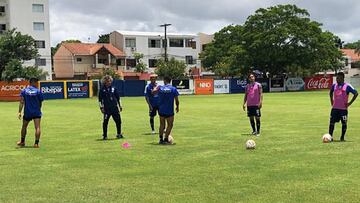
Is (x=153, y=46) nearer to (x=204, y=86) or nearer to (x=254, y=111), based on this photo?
(x=204, y=86)

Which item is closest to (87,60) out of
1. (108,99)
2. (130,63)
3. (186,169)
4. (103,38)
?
(130,63)

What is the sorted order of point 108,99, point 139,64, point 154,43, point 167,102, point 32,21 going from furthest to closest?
point 154,43 < point 139,64 < point 32,21 < point 108,99 < point 167,102

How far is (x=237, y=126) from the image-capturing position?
1969cm

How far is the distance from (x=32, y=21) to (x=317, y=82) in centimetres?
4438

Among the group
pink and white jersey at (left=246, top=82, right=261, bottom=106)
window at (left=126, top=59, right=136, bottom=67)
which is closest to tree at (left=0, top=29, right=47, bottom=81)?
window at (left=126, top=59, right=136, bottom=67)

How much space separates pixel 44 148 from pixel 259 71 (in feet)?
195

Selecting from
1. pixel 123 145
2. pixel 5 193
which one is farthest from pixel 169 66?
pixel 5 193

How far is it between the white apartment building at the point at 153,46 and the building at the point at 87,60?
1.73m

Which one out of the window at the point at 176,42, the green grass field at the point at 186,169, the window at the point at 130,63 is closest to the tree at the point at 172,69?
the window at the point at 130,63

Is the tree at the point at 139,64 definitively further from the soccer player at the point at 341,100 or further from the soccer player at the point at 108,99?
the soccer player at the point at 341,100

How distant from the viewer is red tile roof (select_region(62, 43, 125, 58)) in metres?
88.9

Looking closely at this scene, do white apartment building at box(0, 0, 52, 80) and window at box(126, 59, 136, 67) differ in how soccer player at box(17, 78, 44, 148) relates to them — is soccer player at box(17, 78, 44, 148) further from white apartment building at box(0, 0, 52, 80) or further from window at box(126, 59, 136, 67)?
window at box(126, 59, 136, 67)

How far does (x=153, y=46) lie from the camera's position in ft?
306

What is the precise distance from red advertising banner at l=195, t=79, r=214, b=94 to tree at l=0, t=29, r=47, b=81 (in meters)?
18.4
